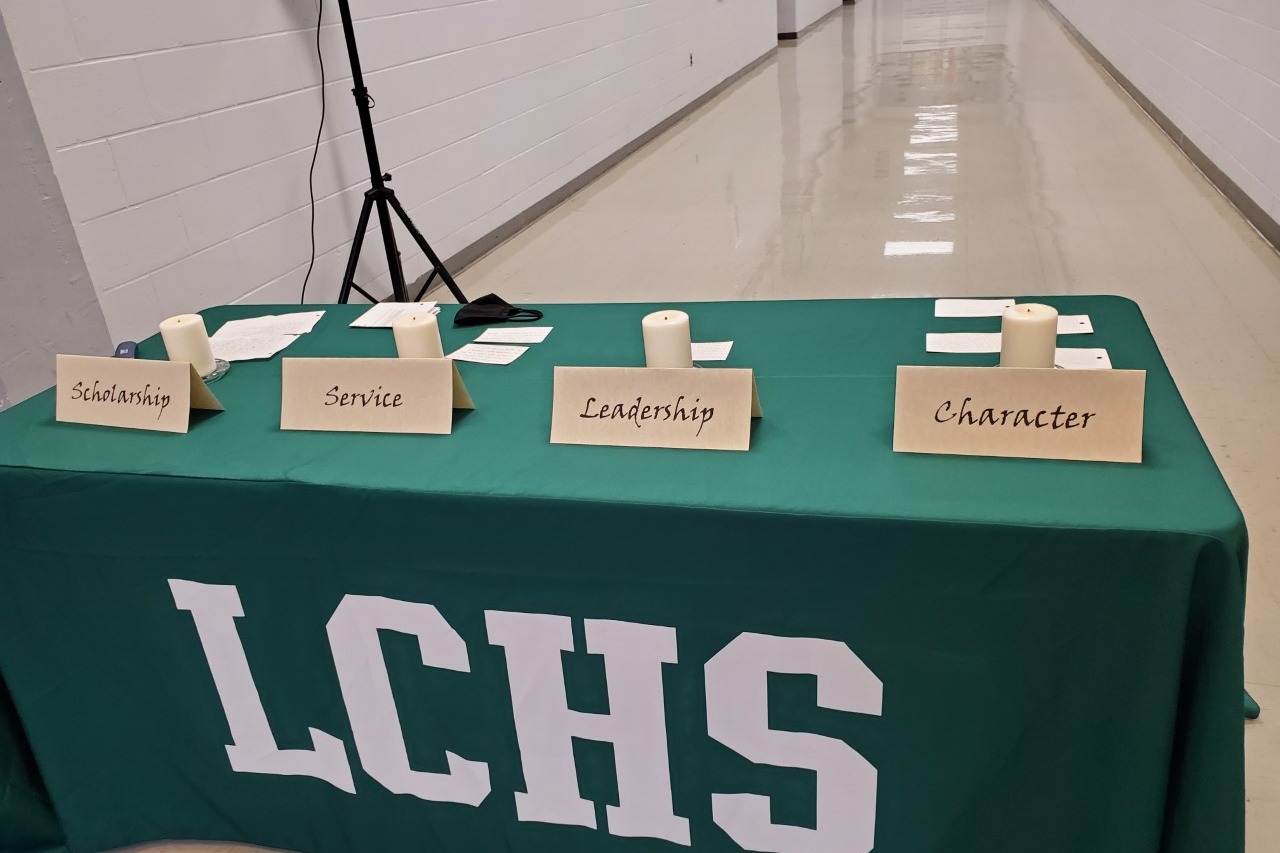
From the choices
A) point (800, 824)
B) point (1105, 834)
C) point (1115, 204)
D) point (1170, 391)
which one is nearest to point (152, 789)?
point (800, 824)

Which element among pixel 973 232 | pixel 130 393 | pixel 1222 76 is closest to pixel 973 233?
pixel 973 232

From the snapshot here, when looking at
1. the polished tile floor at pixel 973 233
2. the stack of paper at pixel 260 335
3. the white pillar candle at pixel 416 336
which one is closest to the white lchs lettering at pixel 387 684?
the white pillar candle at pixel 416 336

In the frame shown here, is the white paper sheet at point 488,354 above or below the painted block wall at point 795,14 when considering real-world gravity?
below

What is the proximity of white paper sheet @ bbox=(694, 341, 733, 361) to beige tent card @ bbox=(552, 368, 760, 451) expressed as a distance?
0.74 feet

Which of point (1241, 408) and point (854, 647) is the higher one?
point (854, 647)

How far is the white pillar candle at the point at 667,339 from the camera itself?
1.06 m

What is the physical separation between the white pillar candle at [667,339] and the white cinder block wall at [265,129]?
168 centimetres

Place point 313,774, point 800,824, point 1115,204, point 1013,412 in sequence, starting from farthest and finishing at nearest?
1. point 1115,204
2. point 313,774
3. point 800,824
4. point 1013,412

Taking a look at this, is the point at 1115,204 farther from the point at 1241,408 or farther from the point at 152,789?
the point at 152,789

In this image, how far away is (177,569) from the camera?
1122mm

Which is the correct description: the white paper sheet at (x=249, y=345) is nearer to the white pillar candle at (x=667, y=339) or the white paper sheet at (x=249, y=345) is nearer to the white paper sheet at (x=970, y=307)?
the white pillar candle at (x=667, y=339)

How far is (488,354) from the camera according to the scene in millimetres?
1349

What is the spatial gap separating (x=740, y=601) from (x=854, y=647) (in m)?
0.12

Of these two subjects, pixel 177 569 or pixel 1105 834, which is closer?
pixel 1105 834
